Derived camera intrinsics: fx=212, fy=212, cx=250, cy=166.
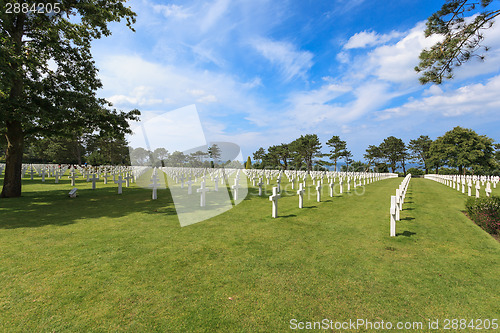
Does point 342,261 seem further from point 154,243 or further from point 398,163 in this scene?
point 398,163

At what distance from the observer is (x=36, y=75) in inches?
454

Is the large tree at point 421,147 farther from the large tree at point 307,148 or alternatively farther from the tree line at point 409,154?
the large tree at point 307,148

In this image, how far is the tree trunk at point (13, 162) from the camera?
11039mm

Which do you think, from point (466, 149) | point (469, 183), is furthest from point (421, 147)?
point (469, 183)

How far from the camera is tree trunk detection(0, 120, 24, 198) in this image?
11039 millimetres

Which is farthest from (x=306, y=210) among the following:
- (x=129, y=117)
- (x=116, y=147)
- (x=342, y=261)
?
(x=116, y=147)

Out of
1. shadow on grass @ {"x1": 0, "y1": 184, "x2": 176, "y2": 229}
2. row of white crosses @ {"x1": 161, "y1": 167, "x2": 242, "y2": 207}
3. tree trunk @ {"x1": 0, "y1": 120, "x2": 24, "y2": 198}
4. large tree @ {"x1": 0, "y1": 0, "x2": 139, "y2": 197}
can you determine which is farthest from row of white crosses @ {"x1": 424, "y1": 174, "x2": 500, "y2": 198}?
tree trunk @ {"x1": 0, "y1": 120, "x2": 24, "y2": 198}

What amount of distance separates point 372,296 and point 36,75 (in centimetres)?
1726

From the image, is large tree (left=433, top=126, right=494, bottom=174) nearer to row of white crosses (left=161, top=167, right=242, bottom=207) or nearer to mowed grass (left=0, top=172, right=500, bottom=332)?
row of white crosses (left=161, top=167, right=242, bottom=207)

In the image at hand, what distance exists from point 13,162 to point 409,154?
306ft

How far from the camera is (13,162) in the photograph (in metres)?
11.1

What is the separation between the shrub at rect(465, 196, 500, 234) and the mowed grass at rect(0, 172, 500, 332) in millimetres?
463

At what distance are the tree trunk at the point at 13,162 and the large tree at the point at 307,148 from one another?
52583 mm

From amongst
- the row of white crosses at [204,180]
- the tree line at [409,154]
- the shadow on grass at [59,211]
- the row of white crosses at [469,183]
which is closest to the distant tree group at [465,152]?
the tree line at [409,154]
